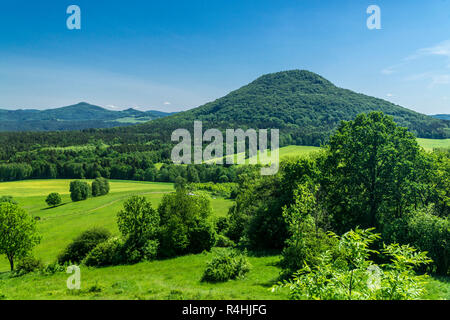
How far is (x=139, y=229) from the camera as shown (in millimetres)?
29656

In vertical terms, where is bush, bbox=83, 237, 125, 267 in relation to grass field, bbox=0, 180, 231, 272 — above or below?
above

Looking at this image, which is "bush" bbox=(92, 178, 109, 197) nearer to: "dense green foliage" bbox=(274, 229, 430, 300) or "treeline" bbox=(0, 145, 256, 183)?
"treeline" bbox=(0, 145, 256, 183)

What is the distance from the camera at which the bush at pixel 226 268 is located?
1983 cm

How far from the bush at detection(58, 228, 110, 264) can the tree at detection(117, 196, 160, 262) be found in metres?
3.75

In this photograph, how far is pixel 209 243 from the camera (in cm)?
3195

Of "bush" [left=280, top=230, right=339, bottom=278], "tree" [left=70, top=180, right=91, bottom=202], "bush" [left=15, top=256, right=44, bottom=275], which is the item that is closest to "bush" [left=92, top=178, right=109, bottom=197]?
"tree" [left=70, top=180, right=91, bottom=202]

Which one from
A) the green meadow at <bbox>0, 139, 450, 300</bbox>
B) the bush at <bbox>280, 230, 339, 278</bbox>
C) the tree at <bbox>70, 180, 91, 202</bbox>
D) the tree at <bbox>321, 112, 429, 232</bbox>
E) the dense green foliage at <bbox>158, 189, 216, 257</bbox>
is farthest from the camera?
the tree at <bbox>70, 180, 91, 202</bbox>

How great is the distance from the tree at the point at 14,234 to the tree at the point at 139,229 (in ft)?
33.8

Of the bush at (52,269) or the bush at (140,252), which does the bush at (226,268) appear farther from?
Result: the bush at (52,269)

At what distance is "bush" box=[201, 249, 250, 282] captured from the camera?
65.1ft

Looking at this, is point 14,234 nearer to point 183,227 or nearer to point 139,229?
point 139,229

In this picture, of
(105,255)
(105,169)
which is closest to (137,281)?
(105,255)
